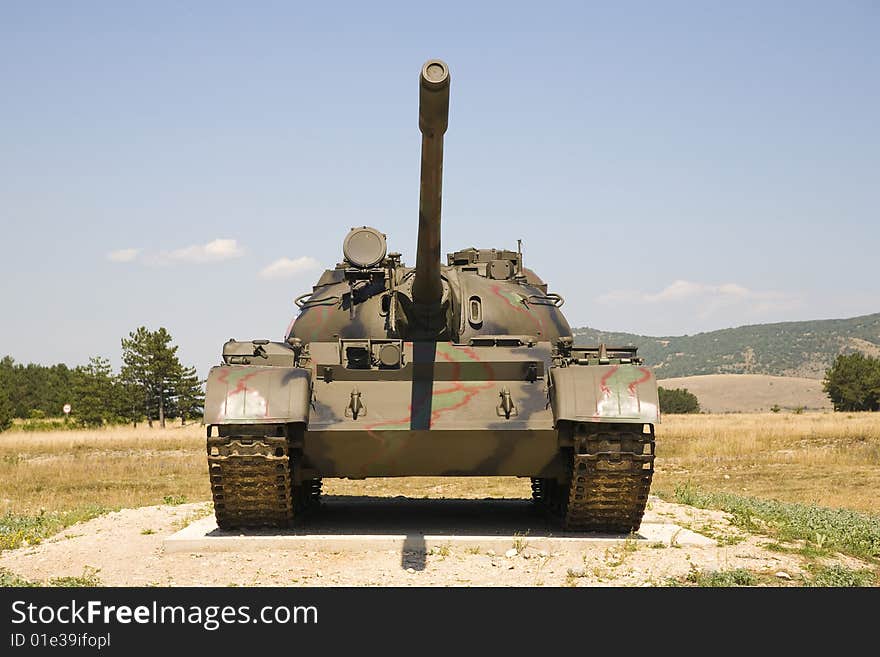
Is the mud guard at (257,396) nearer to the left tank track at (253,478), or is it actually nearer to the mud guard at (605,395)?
the left tank track at (253,478)

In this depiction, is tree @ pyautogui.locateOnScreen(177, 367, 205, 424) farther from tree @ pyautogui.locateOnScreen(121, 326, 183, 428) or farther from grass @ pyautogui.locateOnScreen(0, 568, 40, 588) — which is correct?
grass @ pyautogui.locateOnScreen(0, 568, 40, 588)

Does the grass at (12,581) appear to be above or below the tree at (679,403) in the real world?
below

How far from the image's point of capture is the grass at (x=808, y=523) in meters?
11.4

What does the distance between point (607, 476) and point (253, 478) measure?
3460mm

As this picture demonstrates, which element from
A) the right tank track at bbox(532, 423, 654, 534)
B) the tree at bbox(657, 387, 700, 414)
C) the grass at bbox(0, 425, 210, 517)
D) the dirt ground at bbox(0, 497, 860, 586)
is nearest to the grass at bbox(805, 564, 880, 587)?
the dirt ground at bbox(0, 497, 860, 586)

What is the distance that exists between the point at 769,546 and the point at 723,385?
117 meters

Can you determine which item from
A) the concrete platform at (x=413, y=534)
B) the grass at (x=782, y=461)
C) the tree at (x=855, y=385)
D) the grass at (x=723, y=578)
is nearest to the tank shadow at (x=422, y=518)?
the concrete platform at (x=413, y=534)

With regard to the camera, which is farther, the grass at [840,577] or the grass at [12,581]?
the grass at [12,581]

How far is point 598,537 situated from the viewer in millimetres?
11273

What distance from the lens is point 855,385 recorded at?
60.2 meters

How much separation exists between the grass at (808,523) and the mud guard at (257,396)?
206 inches

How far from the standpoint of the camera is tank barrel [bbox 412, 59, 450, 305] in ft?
27.5

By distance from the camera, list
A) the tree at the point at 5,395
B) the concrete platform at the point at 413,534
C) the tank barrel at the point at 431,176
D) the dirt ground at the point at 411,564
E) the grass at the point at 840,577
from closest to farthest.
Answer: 1. the tank barrel at the point at 431,176
2. the grass at the point at 840,577
3. the dirt ground at the point at 411,564
4. the concrete platform at the point at 413,534
5. the tree at the point at 5,395
